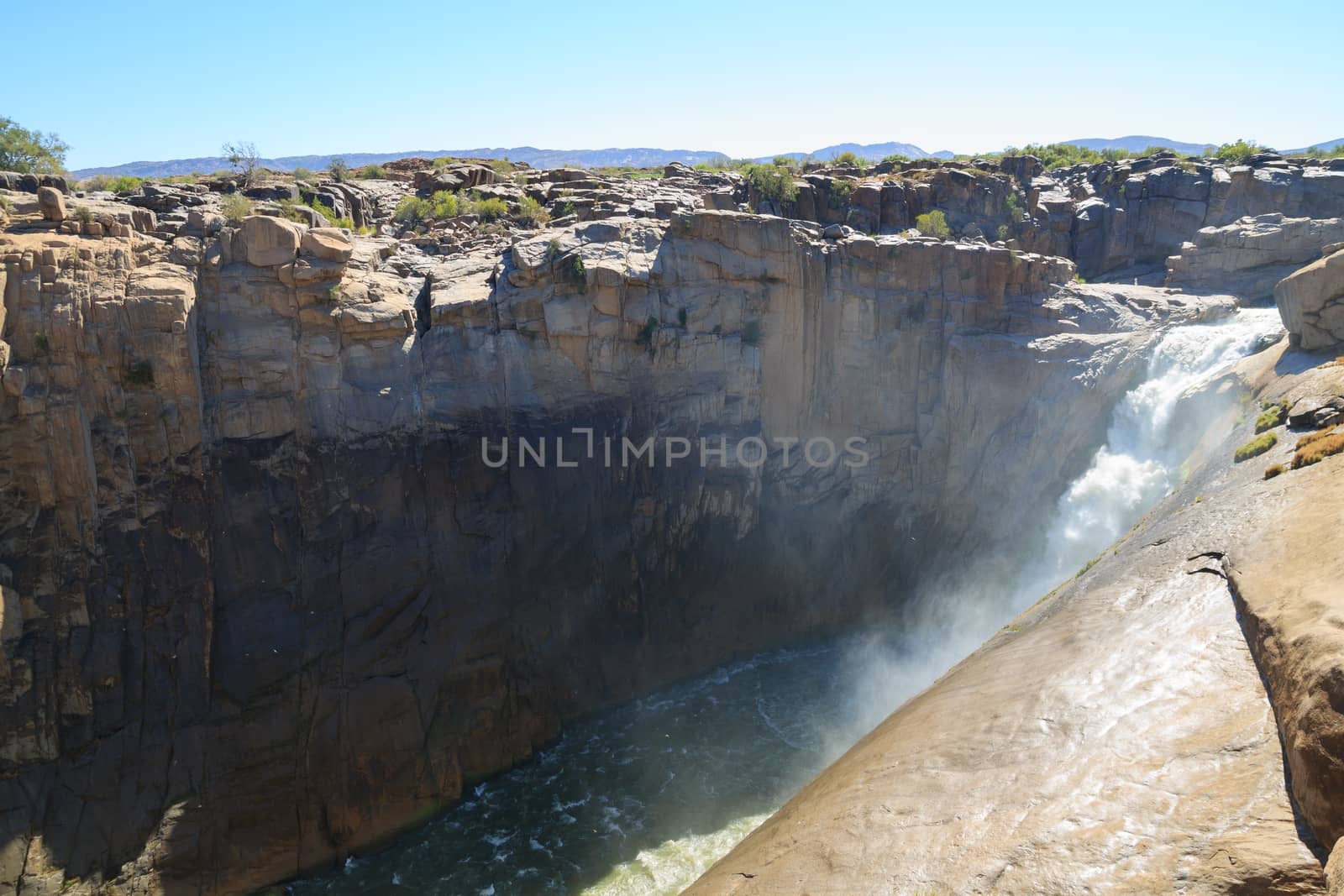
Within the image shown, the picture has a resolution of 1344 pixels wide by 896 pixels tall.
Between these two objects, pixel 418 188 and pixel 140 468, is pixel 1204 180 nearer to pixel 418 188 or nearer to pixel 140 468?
pixel 418 188

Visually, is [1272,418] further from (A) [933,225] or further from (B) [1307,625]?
(A) [933,225]

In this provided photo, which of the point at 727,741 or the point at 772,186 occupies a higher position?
the point at 772,186

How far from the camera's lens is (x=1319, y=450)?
1761 cm

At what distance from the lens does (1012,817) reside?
10.5m

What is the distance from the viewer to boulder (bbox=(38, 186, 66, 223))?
23031 mm

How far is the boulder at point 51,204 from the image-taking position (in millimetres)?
23031

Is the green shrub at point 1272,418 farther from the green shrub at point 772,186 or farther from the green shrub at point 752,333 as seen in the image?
the green shrub at point 772,186

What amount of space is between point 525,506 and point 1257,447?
20.0m

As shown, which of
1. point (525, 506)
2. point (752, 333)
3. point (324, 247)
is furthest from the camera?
point (752, 333)

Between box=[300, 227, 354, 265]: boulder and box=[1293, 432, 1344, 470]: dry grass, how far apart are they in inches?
964

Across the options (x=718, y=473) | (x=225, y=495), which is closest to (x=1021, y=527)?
(x=718, y=473)

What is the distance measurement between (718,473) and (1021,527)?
1131 cm

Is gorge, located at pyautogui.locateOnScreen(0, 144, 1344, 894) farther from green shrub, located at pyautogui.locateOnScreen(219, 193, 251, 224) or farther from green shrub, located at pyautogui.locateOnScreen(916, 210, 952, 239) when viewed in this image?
green shrub, located at pyautogui.locateOnScreen(916, 210, 952, 239)

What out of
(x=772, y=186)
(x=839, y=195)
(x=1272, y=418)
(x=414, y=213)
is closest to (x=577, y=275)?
(x=414, y=213)
